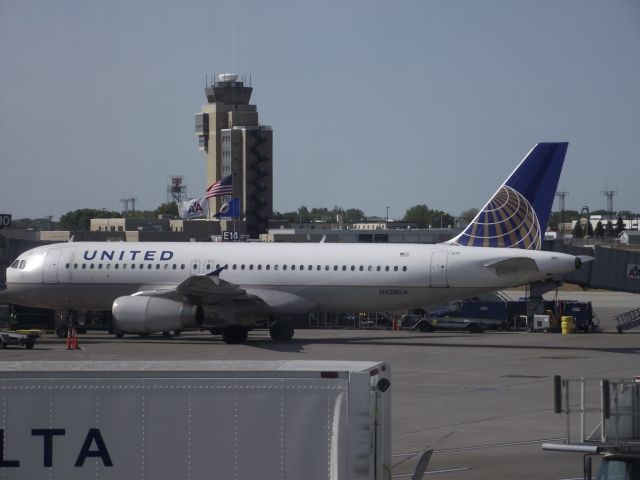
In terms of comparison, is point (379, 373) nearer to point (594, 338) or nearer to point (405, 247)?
point (405, 247)

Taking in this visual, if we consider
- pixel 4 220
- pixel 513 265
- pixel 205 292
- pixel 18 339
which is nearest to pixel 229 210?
pixel 4 220

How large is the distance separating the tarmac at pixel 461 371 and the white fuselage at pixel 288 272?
1.89 meters

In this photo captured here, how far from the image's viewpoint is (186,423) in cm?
1131

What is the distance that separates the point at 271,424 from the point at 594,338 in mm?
37114

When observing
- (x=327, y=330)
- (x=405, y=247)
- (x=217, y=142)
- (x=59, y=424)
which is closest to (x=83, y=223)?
(x=217, y=142)

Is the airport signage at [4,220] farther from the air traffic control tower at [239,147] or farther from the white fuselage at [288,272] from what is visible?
the air traffic control tower at [239,147]

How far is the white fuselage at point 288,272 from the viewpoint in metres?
38.8

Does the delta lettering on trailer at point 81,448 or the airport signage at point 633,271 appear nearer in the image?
the delta lettering on trailer at point 81,448

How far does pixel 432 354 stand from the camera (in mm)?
37562

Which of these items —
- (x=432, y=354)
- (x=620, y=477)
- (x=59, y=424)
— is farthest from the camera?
(x=432, y=354)

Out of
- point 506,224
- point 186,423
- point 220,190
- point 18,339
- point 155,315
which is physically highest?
point 220,190

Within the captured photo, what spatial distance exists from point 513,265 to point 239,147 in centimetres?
9392

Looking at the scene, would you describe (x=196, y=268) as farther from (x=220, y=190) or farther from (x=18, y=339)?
(x=220, y=190)

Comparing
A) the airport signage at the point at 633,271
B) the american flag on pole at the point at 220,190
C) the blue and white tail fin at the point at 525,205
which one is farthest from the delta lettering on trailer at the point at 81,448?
the american flag on pole at the point at 220,190
